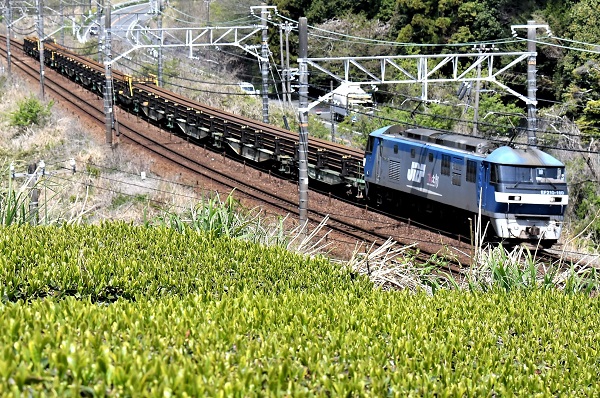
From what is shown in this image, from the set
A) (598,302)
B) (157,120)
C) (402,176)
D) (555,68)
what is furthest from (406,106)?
(598,302)

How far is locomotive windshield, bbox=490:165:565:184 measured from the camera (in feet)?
72.7

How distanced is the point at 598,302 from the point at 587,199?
76.3ft

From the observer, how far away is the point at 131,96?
44.4m

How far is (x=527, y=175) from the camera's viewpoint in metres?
22.4

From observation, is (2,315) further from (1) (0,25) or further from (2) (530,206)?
(1) (0,25)

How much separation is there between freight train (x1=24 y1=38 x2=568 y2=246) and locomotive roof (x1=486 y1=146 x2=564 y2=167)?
27 millimetres

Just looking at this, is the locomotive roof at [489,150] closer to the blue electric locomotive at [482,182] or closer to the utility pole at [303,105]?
the blue electric locomotive at [482,182]

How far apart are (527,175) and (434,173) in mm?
3139

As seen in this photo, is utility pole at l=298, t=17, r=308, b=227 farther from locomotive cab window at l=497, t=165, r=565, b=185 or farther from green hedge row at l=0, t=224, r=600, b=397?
green hedge row at l=0, t=224, r=600, b=397

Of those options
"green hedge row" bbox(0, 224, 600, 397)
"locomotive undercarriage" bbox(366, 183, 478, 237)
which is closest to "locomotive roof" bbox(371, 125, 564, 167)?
"locomotive undercarriage" bbox(366, 183, 478, 237)

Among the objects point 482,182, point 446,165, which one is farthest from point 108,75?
point 482,182

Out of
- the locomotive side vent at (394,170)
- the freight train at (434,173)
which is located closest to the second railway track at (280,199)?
the freight train at (434,173)

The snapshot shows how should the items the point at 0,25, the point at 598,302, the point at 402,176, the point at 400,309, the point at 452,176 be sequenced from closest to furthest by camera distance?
the point at 400,309 → the point at 598,302 → the point at 452,176 → the point at 402,176 → the point at 0,25

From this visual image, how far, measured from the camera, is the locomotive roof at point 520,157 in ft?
72.6
